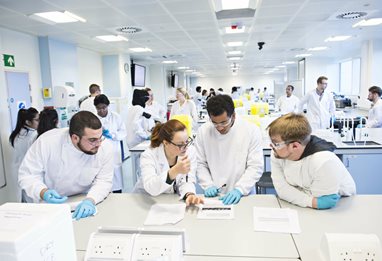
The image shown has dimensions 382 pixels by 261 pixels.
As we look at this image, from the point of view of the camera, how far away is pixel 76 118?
1860 mm

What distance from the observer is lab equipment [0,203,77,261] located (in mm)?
643

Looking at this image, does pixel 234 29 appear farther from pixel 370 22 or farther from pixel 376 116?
pixel 376 116

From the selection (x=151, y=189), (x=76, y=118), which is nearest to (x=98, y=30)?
(x=76, y=118)

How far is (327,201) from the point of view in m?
1.64

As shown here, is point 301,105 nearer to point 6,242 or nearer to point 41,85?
point 41,85

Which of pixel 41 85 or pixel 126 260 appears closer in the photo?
pixel 126 260

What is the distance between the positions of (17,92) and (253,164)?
4014 mm

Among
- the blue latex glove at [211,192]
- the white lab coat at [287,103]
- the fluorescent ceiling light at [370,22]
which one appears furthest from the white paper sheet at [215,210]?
the white lab coat at [287,103]

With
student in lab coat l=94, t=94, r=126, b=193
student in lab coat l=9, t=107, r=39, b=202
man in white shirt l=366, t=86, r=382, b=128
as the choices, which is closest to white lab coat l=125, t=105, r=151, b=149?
student in lab coat l=94, t=94, r=126, b=193

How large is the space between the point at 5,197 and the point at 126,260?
3.30 metres

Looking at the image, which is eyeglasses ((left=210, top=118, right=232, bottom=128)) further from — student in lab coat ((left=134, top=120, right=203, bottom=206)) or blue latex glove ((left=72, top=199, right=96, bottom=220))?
blue latex glove ((left=72, top=199, right=96, bottom=220))

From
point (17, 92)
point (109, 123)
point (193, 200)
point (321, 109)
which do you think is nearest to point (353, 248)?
point (193, 200)

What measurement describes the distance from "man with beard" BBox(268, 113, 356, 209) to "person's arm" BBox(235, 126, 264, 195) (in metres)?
0.30

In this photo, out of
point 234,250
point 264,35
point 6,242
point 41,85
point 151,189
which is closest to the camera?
point 6,242
